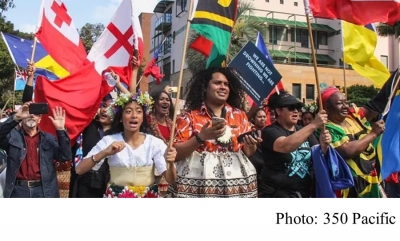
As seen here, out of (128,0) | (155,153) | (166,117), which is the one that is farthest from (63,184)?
(128,0)

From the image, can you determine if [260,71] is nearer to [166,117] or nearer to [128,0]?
[166,117]

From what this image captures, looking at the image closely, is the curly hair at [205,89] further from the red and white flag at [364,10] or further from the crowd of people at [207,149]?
the red and white flag at [364,10]

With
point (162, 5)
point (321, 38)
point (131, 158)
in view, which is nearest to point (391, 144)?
point (131, 158)

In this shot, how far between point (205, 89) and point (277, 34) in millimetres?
40656

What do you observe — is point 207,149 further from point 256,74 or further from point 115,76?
point 115,76

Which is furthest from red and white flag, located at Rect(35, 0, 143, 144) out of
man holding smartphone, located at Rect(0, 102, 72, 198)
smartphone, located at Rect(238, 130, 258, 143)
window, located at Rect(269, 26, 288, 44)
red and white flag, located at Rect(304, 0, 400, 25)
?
window, located at Rect(269, 26, 288, 44)

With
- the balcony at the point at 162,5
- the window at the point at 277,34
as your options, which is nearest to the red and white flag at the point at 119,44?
the window at the point at 277,34

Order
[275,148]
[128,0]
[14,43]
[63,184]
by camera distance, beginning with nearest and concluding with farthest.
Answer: [275,148] → [63,184] → [128,0] → [14,43]

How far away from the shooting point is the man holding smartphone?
4.42 metres

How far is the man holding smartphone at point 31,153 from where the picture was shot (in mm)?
4422

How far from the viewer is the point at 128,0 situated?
6074 millimetres

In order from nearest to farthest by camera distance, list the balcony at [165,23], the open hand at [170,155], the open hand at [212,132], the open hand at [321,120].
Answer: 1. the open hand at [212,132]
2. the open hand at [170,155]
3. the open hand at [321,120]
4. the balcony at [165,23]
